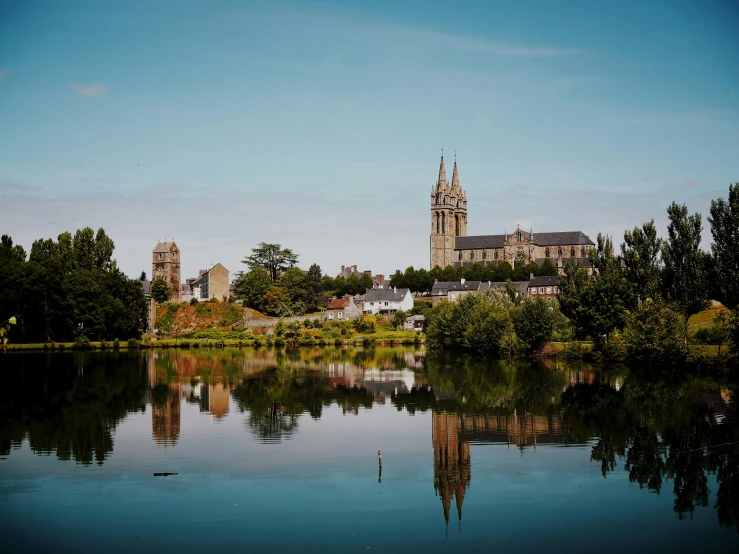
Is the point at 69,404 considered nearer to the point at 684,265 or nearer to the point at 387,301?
the point at 684,265

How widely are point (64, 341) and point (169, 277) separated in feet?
127

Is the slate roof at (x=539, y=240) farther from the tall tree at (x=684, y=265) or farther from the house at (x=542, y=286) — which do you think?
the tall tree at (x=684, y=265)

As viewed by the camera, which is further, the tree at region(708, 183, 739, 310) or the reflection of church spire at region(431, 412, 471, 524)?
the tree at region(708, 183, 739, 310)

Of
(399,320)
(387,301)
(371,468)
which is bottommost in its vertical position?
(371,468)

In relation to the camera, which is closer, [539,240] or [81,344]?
[81,344]

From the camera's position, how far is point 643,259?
59844mm

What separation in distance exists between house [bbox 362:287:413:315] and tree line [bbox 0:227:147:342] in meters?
42.7

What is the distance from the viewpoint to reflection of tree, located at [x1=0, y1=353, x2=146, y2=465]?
26672 millimetres

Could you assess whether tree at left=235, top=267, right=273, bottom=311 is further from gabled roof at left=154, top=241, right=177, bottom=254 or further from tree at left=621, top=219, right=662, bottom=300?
tree at left=621, top=219, right=662, bottom=300

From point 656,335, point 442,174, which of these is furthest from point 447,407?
point 442,174

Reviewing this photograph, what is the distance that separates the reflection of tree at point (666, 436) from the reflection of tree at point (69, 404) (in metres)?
16.5

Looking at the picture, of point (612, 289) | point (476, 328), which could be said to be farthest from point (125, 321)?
point (612, 289)

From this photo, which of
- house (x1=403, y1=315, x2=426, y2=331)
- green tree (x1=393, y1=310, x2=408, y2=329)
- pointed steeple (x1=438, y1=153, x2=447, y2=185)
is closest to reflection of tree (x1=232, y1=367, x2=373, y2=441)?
green tree (x1=393, y1=310, x2=408, y2=329)

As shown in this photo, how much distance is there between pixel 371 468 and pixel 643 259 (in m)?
42.4
